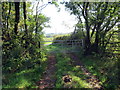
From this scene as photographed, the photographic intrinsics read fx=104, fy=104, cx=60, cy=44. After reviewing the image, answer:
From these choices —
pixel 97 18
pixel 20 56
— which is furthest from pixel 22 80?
pixel 97 18

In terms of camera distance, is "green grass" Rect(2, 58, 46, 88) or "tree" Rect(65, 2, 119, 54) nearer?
"green grass" Rect(2, 58, 46, 88)

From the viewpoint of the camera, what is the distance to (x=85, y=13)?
28.1 ft

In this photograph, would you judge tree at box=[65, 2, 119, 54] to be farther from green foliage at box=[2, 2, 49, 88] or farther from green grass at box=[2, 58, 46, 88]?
green grass at box=[2, 58, 46, 88]

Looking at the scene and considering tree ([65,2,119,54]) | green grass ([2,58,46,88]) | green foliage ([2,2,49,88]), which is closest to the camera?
green grass ([2,58,46,88])

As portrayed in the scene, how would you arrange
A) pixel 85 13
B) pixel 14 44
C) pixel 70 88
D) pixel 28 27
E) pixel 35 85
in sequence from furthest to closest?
1. pixel 85 13
2. pixel 28 27
3. pixel 14 44
4. pixel 35 85
5. pixel 70 88

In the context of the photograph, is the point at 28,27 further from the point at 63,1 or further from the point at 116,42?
the point at 116,42

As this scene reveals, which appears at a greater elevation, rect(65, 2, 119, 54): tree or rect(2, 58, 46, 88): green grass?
rect(65, 2, 119, 54): tree

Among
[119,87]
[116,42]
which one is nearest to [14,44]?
[119,87]

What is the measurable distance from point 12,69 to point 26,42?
2076 millimetres

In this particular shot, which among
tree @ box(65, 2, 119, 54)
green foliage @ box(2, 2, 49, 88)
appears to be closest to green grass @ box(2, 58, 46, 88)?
green foliage @ box(2, 2, 49, 88)

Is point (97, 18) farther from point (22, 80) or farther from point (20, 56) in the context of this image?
point (22, 80)

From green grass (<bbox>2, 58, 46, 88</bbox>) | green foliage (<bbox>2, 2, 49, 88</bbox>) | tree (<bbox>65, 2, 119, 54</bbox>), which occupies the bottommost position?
green grass (<bbox>2, 58, 46, 88</bbox>)

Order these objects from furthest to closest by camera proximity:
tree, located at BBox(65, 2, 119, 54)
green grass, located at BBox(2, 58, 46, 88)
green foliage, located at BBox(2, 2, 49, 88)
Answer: tree, located at BBox(65, 2, 119, 54)
green foliage, located at BBox(2, 2, 49, 88)
green grass, located at BBox(2, 58, 46, 88)

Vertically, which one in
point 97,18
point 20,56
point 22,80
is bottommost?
point 22,80
